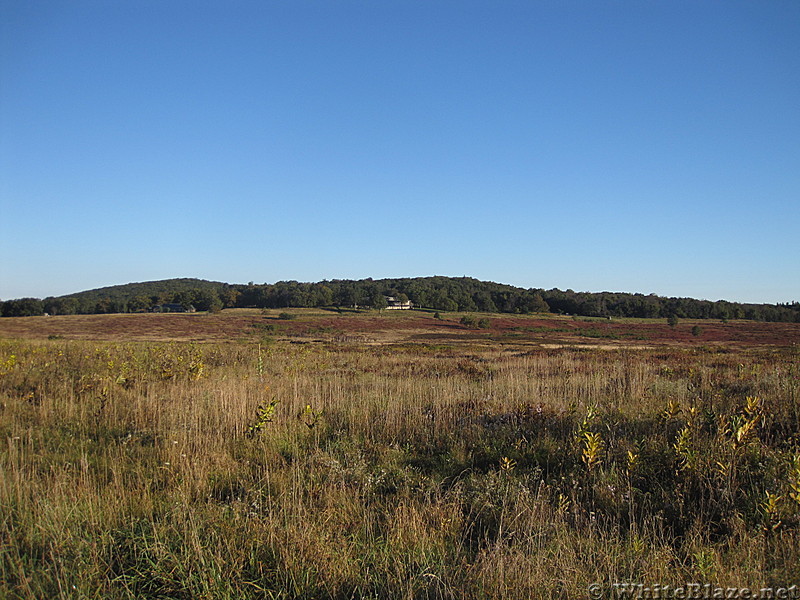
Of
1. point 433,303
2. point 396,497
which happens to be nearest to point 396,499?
point 396,497

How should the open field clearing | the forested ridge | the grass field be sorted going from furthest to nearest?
the forested ridge → the open field clearing → the grass field

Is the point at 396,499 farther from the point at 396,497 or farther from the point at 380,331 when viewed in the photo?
the point at 380,331

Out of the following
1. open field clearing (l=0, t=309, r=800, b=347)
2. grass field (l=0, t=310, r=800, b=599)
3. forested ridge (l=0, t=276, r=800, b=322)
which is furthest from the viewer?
forested ridge (l=0, t=276, r=800, b=322)

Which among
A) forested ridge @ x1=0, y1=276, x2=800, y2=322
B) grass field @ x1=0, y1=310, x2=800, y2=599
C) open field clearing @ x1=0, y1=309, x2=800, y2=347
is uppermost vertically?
forested ridge @ x1=0, y1=276, x2=800, y2=322

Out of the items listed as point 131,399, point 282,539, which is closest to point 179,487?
point 282,539

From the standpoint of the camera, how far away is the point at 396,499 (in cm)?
397

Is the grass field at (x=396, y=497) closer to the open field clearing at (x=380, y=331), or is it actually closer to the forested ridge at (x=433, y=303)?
the open field clearing at (x=380, y=331)

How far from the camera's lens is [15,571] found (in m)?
2.96

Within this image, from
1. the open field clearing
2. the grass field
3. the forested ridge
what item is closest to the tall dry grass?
the grass field

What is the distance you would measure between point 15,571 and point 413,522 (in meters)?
2.59

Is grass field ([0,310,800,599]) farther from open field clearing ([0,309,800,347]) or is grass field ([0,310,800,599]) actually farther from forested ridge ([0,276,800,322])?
forested ridge ([0,276,800,322])

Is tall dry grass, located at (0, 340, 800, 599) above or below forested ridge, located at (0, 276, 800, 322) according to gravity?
below

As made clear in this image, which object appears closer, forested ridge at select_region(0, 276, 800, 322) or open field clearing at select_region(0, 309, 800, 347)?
open field clearing at select_region(0, 309, 800, 347)

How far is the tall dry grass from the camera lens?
285 cm
